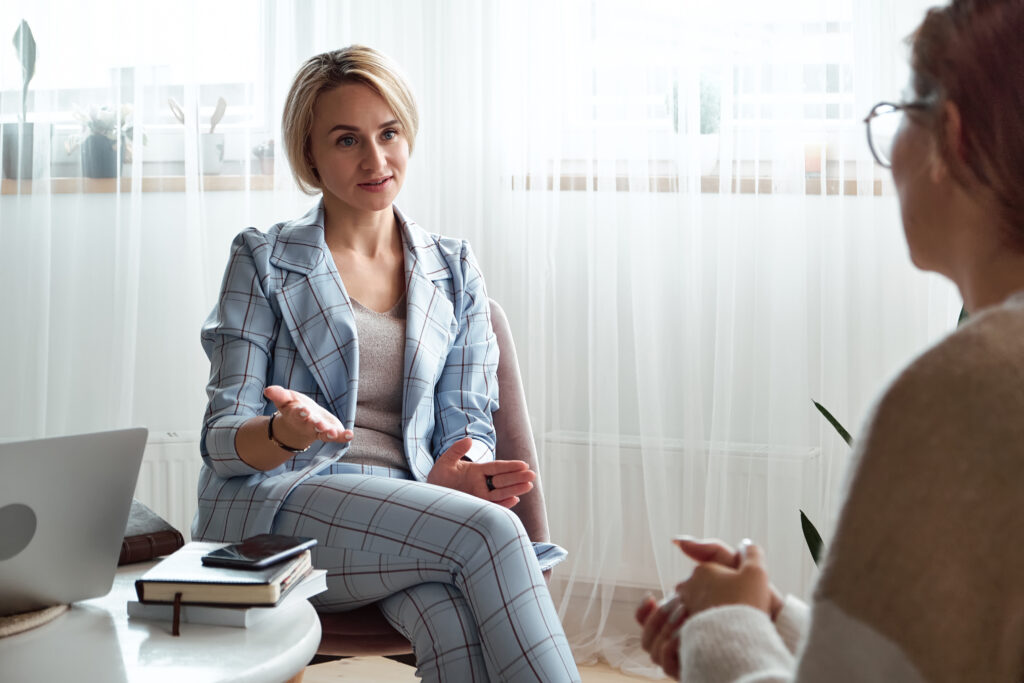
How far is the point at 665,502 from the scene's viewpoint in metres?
2.55

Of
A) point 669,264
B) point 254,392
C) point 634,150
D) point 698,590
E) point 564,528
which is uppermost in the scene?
point 634,150

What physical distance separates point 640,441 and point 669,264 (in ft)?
1.41

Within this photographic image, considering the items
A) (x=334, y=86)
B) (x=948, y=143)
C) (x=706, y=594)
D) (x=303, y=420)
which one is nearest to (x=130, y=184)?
(x=334, y=86)

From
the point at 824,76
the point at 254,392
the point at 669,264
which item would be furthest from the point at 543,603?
the point at 824,76

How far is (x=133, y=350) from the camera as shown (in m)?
2.79

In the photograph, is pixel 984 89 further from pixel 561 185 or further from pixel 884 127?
pixel 561 185

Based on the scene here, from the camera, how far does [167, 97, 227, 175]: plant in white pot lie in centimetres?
279

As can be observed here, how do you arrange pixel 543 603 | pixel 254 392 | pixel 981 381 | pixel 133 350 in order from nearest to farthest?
1. pixel 981 381
2. pixel 543 603
3. pixel 254 392
4. pixel 133 350

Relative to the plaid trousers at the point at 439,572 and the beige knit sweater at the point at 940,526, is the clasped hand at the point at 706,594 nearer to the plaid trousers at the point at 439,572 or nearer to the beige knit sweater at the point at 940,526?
the beige knit sweater at the point at 940,526

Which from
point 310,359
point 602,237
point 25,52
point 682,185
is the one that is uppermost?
point 25,52

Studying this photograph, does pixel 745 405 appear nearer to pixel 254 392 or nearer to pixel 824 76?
pixel 824 76

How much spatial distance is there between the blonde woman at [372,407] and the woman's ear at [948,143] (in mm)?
938

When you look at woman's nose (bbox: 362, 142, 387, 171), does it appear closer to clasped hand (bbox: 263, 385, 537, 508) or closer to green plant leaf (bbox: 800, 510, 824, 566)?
clasped hand (bbox: 263, 385, 537, 508)

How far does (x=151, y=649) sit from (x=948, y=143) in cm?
91
